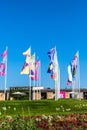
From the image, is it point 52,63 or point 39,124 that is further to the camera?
point 52,63

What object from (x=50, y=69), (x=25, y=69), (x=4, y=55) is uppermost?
(x=4, y=55)

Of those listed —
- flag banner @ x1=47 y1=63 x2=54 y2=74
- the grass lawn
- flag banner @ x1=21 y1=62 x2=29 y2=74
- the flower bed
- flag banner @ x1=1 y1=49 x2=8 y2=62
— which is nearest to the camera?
the flower bed

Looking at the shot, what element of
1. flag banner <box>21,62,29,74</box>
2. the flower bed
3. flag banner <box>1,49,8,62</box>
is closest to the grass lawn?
the flower bed

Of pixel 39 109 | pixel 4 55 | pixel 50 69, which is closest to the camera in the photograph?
pixel 39 109

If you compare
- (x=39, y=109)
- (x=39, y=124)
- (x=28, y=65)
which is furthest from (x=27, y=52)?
(x=39, y=124)

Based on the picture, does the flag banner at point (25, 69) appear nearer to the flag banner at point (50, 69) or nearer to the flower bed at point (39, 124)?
the flag banner at point (50, 69)

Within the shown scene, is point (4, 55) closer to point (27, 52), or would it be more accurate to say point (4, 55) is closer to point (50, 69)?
point (27, 52)

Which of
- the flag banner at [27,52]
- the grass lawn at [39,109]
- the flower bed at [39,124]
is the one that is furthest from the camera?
the flag banner at [27,52]

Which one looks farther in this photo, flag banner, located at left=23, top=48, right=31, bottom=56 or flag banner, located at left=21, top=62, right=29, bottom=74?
flag banner, located at left=23, top=48, right=31, bottom=56

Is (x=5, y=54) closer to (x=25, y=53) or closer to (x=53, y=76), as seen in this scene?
(x=25, y=53)

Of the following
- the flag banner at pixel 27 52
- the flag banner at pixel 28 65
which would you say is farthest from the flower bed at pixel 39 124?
the flag banner at pixel 27 52

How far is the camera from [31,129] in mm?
12875

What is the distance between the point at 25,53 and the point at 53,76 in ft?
19.0

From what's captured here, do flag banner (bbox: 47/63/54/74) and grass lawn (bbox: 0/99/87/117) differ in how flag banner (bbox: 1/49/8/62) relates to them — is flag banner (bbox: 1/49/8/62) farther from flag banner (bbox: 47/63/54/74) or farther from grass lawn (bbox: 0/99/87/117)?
grass lawn (bbox: 0/99/87/117)
